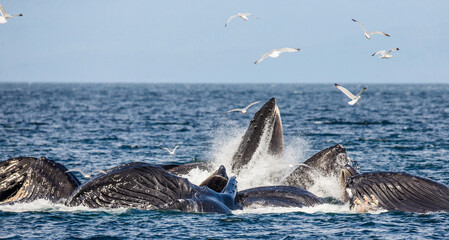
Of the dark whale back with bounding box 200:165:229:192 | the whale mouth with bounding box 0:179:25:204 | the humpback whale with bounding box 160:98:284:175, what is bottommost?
the whale mouth with bounding box 0:179:25:204

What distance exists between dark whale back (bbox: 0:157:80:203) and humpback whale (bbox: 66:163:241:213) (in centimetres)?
117

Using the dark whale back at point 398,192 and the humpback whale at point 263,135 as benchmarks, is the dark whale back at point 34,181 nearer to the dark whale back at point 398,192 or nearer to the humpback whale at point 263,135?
the humpback whale at point 263,135

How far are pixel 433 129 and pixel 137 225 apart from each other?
27.6m

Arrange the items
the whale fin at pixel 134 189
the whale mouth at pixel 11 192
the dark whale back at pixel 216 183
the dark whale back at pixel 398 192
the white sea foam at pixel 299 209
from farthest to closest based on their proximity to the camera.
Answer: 1. the whale mouth at pixel 11 192
2. the dark whale back at pixel 216 183
3. the white sea foam at pixel 299 209
4. the dark whale back at pixel 398 192
5. the whale fin at pixel 134 189

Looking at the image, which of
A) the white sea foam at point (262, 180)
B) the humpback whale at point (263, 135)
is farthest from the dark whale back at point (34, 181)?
the humpback whale at point (263, 135)

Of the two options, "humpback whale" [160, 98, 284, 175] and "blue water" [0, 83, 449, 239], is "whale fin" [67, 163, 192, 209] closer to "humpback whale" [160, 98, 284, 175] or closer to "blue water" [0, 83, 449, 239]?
"blue water" [0, 83, 449, 239]

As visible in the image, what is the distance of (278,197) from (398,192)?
248 centimetres

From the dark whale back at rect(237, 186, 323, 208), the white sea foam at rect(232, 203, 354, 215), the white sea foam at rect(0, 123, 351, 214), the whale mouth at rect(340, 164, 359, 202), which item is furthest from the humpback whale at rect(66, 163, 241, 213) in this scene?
the whale mouth at rect(340, 164, 359, 202)

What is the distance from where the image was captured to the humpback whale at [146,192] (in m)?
12.9

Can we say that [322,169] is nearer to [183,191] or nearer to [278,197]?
[278,197]

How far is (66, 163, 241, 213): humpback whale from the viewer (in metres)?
12.9

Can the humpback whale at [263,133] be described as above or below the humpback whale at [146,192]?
above

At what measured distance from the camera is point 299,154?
2136 centimetres

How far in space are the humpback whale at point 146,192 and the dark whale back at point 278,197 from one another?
3.51 feet
